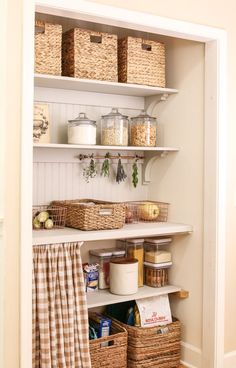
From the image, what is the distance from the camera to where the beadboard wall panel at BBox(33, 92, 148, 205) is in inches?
123

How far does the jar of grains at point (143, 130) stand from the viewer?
3219mm

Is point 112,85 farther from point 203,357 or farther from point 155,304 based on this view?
→ point 203,357

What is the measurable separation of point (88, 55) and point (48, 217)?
3.23ft

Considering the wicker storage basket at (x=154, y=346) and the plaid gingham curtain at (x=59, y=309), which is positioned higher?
the plaid gingham curtain at (x=59, y=309)

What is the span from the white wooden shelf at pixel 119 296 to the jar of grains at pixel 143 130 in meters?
0.95

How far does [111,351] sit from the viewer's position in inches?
116

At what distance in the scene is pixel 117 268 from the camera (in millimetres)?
3092

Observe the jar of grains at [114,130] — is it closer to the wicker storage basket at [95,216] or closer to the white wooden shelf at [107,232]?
the wicker storage basket at [95,216]

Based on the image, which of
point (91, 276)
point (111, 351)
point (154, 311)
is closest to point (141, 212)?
point (91, 276)

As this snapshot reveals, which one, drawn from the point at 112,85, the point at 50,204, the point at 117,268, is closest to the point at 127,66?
the point at 112,85

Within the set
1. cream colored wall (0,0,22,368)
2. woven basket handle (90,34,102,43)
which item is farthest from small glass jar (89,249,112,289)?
Result: woven basket handle (90,34,102,43)

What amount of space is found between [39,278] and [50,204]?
0.70 m

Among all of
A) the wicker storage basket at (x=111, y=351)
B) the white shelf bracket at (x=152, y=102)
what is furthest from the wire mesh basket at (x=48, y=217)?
the white shelf bracket at (x=152, y=102)

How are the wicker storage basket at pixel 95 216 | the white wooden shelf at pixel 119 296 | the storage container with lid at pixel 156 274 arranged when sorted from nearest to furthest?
the wicker storage basket at pixel 95 216 < the white wooden shelf at pixel 119 296 < the storage container with lid at pixel 156 274
